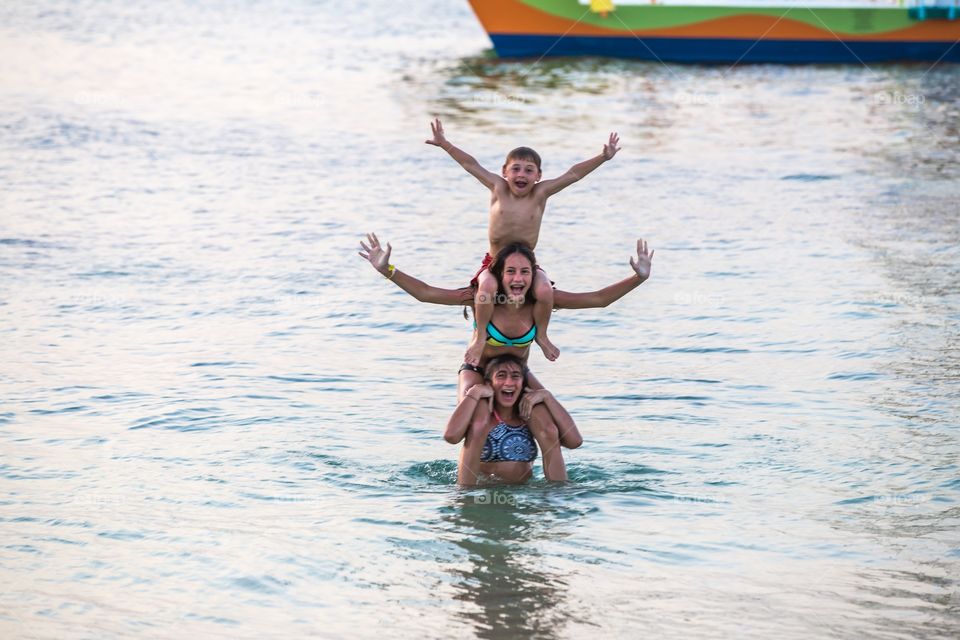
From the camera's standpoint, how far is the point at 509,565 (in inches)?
309

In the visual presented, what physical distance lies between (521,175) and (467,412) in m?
1.65

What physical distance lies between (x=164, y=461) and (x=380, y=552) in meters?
2.24

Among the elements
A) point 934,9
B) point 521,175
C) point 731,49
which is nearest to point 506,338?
point 521,175

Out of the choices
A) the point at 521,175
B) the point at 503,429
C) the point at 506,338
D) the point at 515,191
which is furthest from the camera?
the point at 515,191

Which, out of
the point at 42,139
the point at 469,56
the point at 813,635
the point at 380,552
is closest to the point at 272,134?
the point at 42,139

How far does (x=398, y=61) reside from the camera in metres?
32.8

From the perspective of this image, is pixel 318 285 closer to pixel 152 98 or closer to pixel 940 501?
pixel 940 501

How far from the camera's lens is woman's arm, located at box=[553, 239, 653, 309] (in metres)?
8.39
